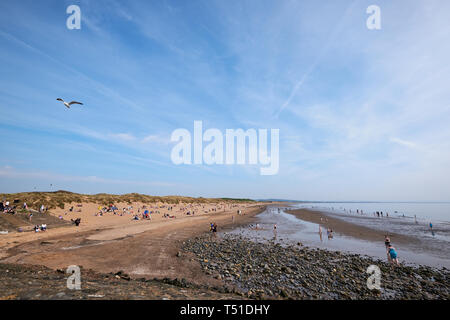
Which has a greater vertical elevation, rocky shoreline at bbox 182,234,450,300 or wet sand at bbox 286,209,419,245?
rocky shoreline at bbox 182,234,450,300

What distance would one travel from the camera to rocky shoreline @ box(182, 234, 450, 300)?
1162 centimetres

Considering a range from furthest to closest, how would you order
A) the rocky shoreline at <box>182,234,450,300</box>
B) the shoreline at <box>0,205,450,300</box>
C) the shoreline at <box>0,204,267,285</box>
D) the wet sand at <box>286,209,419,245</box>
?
the wet sand at <box>286,209,419,245</box> < the shoreline at <box>0,204,267,285</box> < the rocky shoreline at <box>182,234,450,300</box> < the shoreline at <box>0,205,450,300</box>

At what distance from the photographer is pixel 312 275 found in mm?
14023

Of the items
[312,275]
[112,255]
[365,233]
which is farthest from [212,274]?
[365,233]

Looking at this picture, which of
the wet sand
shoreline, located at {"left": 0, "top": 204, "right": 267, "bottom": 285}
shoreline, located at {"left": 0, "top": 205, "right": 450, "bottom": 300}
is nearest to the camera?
shoreline, located at {"left": 0, "top": 205, "right": 450, "bottom": 300}

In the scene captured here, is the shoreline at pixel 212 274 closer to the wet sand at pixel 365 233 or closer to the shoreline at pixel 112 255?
the shoreline at pixel 112 255

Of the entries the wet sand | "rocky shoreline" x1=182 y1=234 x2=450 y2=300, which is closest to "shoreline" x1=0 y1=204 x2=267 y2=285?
"rocky shoreline" x1=182 y1=234 x2=450 y2=300

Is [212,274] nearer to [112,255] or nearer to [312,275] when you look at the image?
[312,275]

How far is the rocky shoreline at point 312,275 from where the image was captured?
11.6 meters

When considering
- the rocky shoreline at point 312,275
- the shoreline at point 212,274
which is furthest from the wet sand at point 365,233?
the rocky shoreline at point 312,275

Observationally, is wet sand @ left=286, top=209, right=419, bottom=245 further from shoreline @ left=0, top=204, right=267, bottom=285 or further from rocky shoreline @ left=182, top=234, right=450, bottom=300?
shoreline @ left=0, top=204, right=267, bottom=285
